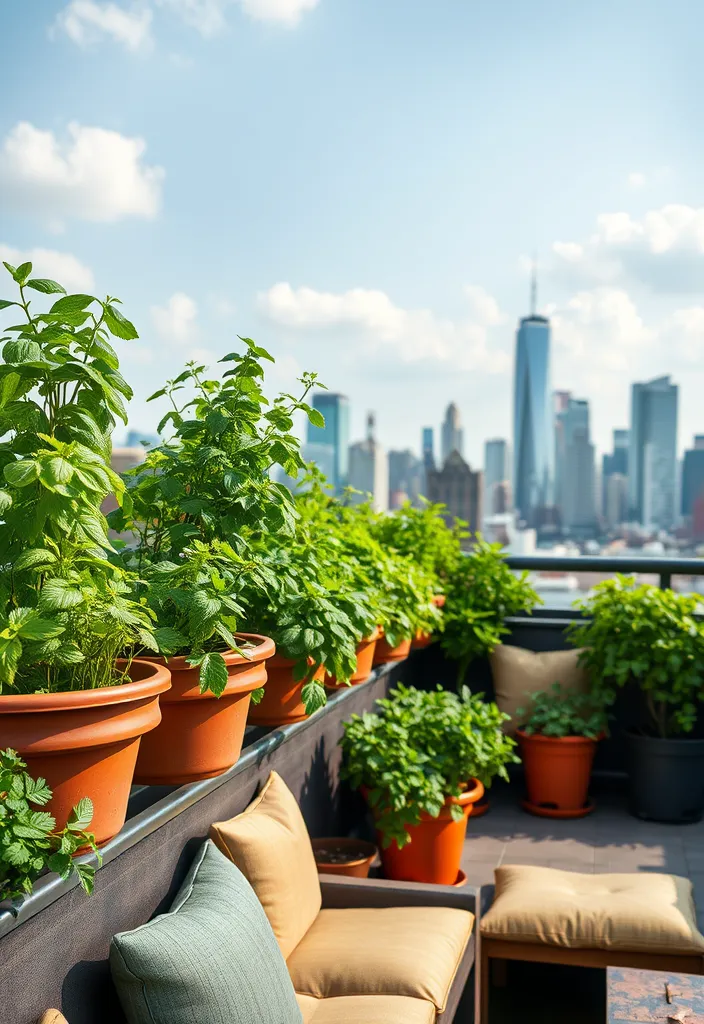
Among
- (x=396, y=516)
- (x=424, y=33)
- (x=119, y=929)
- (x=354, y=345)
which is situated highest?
(x=354, y=345)

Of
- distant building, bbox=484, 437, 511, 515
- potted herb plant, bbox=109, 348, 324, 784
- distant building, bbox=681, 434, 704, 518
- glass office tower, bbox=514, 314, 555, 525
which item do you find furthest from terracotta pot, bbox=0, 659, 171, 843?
glass office tower, bbox=514, 314, 555, 525

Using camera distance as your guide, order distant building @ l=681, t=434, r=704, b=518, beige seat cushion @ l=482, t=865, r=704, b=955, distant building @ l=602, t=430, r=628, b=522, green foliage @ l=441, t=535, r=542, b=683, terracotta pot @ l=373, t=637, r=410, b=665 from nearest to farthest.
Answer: beige seat cushion @ l=482, t=865, r=704, b=955
terracotta pot @ l=373, t=637, r=410, b=665
green foliage @ l=441, t=535, r=542, b=683
distant building @ l=681, t=434, r=704, b=518
distant building @ l=602, t=430, r=628, b=522

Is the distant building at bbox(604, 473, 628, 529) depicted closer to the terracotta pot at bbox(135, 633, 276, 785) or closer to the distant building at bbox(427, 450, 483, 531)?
the distant building at bbox(427, 450, 483, 531)

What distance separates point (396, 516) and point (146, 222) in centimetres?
1968

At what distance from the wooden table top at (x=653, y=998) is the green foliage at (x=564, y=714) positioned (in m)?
2.08

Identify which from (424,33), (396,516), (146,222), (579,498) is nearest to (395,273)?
(579,498)

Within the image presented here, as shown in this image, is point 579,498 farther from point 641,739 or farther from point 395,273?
point 641,739

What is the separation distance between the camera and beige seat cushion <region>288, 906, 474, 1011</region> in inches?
75.4

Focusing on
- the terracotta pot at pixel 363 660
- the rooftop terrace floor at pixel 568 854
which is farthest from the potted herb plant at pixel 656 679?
the terracotta pot at pixel 363 660

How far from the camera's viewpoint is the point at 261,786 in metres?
2.29

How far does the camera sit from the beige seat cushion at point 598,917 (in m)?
2.30

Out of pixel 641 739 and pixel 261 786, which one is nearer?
pixel 261 786

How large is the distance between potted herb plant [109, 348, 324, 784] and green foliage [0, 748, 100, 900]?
0.35m

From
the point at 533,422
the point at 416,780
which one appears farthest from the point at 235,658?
the point at 533,422
